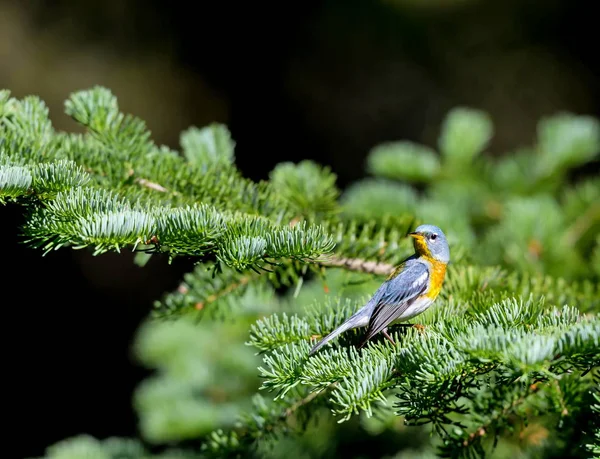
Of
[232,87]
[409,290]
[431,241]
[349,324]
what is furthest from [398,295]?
[232,87]

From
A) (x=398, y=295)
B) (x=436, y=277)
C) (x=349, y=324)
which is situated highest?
(x=436, y=277)

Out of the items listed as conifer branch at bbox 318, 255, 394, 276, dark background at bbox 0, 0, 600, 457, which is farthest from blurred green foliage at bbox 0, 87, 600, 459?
dark background at bbox 0, 0, 600, 457

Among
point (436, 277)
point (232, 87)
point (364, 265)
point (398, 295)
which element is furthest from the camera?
point (232, 87)

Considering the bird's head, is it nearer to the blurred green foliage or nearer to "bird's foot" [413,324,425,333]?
the blurred green foliage

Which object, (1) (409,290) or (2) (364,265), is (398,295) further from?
(2) (364,265)

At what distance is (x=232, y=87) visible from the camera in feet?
19.6

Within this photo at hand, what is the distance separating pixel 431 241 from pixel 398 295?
0.95ft

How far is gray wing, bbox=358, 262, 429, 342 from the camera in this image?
60.5 inches

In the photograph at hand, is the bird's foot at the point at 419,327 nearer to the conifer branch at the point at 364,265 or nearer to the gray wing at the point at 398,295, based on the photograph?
the gray wing at the point at 398,295

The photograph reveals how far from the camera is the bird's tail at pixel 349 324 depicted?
1405 millimetres

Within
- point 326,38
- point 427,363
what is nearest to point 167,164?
point 427,363

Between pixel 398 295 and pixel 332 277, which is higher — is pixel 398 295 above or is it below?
below

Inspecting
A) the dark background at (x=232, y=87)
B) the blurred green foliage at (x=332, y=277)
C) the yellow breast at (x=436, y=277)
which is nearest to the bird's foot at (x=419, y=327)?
the blurred green foliage at (x=332, y=277)

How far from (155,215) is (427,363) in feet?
2.11
